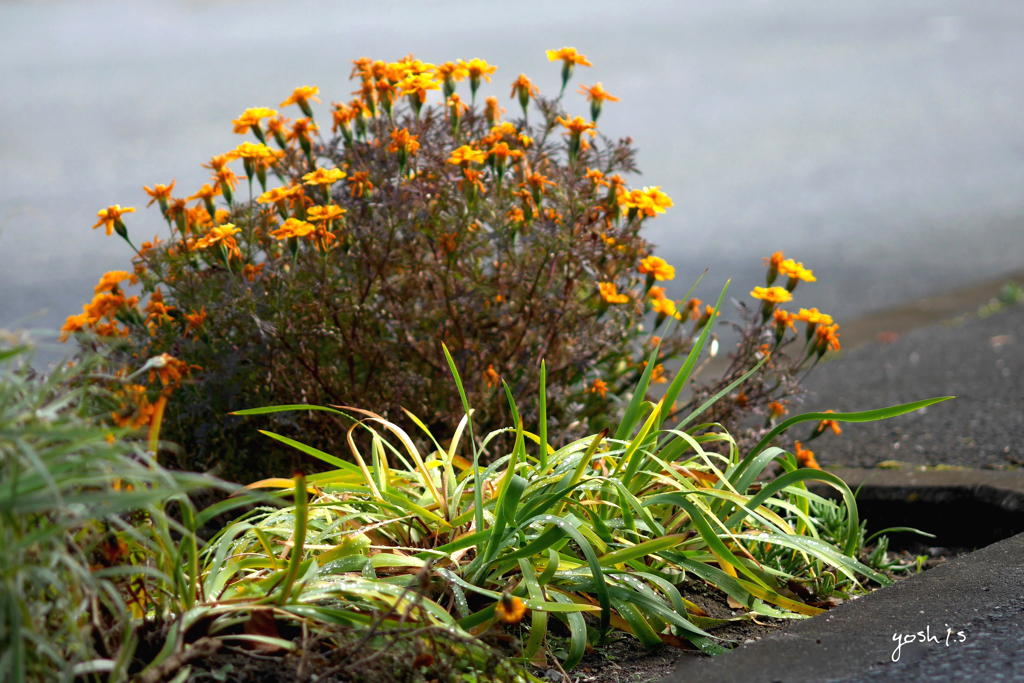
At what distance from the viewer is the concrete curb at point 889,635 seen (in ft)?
4.06

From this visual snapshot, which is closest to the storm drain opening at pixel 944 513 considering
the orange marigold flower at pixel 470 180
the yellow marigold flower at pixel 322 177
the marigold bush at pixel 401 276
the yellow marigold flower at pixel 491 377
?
the marigold bush at pixel 401 276

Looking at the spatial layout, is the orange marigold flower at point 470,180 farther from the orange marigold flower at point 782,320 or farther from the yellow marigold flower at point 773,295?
the orange marigold flower at point 782,320

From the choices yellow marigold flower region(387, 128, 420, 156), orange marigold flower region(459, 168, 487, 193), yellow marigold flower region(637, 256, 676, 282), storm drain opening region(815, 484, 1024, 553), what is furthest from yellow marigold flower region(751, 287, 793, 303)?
yellow marigold flower region(387, 128, 420, 156)

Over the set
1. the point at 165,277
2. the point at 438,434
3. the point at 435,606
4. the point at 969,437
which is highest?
the point at 165,277

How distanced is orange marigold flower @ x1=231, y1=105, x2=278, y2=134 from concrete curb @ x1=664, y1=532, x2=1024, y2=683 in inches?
68.9

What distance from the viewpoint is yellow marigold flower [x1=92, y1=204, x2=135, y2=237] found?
199 centimetres

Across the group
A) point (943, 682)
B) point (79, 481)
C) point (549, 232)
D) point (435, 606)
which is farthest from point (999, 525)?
point (79, 481)

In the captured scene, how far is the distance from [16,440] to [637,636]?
3.58ft

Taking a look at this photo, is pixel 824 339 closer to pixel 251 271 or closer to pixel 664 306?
pixel 664 306

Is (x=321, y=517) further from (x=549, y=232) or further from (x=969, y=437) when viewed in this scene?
(x=969, y=437)

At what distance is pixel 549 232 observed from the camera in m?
2.13

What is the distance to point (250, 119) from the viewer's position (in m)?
2.21

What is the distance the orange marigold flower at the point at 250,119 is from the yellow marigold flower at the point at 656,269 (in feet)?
3.75

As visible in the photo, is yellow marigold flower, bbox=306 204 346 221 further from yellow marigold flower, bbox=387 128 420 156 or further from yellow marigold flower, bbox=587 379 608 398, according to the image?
yellow marigold flower, bbox=587 379 608 398
